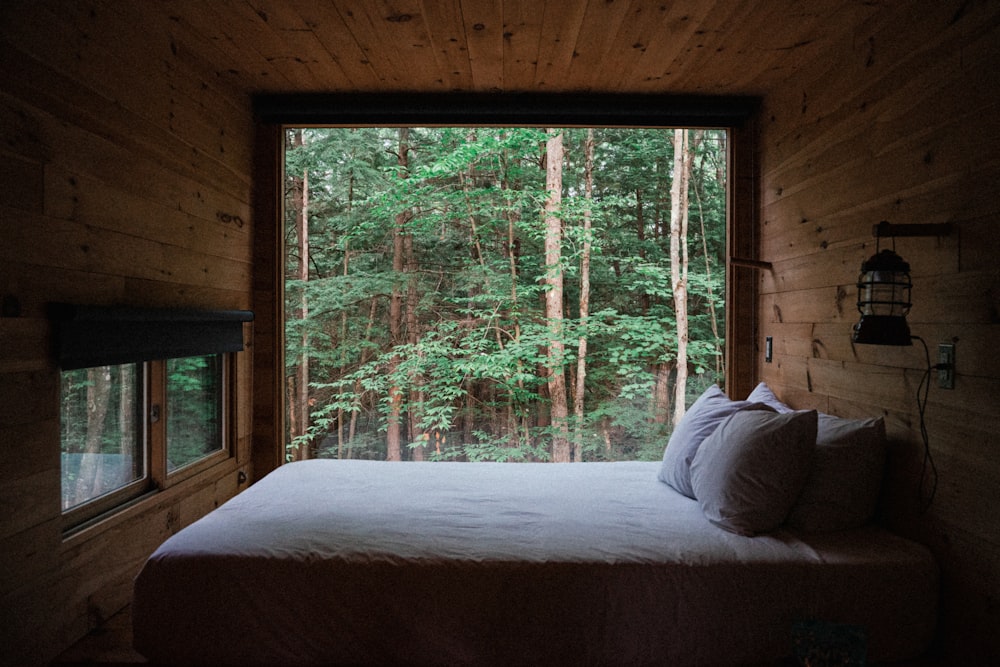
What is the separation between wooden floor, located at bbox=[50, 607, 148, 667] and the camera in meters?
1.78

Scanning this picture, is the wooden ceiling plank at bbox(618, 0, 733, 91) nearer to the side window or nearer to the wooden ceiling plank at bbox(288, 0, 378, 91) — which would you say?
the wooden ceiling plank at bbox(288, 0, 378, 91)

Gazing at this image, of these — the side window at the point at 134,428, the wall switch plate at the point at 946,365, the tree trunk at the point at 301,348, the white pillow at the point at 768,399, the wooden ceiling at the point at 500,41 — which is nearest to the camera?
the wall switch plate at the point at 946,365

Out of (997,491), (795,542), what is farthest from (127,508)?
(997,491)

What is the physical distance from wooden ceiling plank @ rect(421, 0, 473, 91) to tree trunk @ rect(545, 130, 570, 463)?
8.07 ft

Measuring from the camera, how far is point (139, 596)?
1.66 meters

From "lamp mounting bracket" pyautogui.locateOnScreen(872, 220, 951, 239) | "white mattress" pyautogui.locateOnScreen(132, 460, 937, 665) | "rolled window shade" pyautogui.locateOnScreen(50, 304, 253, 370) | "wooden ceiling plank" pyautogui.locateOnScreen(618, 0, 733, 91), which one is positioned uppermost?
"wooden ceiling plank" pyautogui.locateOnScreen(618, 0, 733, 91)

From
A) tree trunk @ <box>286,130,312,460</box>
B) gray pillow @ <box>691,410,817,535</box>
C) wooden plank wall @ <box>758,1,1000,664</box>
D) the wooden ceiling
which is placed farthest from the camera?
tree trunk @ <box>286,130,312,460</box>

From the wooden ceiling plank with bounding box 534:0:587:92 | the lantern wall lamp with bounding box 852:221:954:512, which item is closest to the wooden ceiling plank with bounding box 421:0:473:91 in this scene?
the wooden ceiling plank with bounding box 534:0:587:92

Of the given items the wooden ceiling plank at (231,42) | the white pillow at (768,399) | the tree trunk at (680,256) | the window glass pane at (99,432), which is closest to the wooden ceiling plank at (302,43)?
the wooden ceiling plank at (231,42)

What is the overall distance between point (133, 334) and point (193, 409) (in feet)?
2.38

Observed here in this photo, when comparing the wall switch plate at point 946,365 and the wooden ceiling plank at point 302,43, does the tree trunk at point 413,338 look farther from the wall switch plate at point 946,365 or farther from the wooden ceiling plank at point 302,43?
the wall switch plate at point 946,365

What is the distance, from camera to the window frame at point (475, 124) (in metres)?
3.10

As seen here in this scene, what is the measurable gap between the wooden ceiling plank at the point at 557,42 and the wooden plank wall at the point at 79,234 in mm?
1704

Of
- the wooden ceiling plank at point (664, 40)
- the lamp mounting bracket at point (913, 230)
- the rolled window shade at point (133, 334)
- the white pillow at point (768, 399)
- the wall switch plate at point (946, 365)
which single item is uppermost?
the wooden ceiling plank at point (664, 40)
